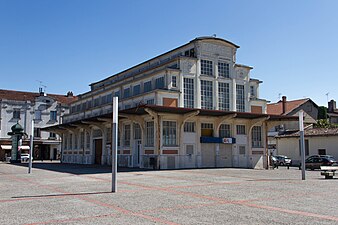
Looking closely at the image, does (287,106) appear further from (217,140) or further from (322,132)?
(217,140)

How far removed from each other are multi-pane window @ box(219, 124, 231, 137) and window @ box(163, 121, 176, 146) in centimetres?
521

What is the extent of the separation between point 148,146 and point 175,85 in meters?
5.68

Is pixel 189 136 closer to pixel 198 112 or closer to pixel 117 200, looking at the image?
pixel 198 112

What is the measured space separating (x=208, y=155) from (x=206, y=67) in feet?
26.1

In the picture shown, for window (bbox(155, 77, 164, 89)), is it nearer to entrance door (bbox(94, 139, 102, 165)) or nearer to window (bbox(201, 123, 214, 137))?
window (bbox(201, 123, 214, 137))

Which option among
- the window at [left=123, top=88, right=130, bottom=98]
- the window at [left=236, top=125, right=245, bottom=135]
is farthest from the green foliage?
the window at [left=123, top=88, right=130, bottom=98]

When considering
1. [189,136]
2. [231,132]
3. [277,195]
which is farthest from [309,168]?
[277,195]

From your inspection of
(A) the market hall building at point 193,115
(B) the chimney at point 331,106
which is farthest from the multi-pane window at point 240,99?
(B) the chimney at point 331,106

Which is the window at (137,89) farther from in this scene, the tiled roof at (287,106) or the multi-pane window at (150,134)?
the tiled roof at (287,106)

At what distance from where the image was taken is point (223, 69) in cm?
3425

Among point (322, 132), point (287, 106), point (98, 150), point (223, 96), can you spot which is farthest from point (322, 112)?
point (98, 150)

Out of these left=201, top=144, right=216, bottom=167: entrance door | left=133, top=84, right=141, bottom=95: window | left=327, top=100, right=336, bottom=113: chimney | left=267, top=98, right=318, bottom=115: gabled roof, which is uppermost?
left=327, top=100, right=336, bottom=113: chimney

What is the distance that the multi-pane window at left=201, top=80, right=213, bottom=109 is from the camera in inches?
1284

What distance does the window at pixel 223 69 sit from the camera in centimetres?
3402
